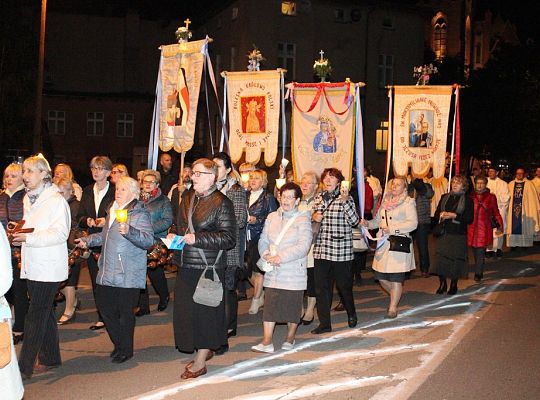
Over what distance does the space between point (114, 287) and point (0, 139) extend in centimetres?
2636

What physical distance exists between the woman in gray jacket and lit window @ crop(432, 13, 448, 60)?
5961 cm

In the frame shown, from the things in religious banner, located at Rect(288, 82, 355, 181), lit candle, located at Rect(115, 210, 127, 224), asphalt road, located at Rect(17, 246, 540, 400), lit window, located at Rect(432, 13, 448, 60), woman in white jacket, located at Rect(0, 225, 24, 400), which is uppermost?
lit window, located at Rect(432, 13, 448, 60)

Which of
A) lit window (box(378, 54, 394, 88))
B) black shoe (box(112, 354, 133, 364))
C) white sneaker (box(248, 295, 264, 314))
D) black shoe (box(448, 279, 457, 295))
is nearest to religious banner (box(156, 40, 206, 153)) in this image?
white sneaker (box(248, 295, 264, 314))

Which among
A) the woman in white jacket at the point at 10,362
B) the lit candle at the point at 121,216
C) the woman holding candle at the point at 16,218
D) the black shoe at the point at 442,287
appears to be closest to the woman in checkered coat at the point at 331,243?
the lit candle at the point at 121,216

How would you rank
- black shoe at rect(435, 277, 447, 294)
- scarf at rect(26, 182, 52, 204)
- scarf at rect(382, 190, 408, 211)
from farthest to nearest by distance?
black shoe at rect(435, 277, 447, 294)
scarf at rect(382, 190, 408, 211)
scarf at rect(26, 182, 52, 204)

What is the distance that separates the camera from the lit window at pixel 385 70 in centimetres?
3797

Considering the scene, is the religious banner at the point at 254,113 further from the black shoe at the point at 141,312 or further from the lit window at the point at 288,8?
the lit window at the point at 288,8

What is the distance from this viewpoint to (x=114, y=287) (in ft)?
25.1

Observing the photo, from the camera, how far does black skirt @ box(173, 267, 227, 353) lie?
7000 mm

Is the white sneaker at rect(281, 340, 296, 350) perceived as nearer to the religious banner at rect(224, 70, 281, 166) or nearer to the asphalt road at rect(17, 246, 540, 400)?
the asphalt road at rect(17, 246, 540, 400)

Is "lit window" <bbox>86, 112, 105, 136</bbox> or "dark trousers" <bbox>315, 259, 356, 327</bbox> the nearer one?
"dark trousers" <bbox>315, 259, 356, 327</bbox>

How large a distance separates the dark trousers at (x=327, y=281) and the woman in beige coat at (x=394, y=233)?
103 cm

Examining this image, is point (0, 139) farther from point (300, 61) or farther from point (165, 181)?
point (165, 181)

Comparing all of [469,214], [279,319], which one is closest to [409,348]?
[279,319]
